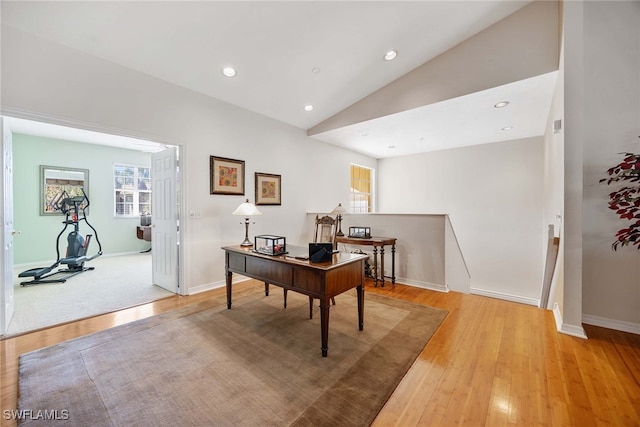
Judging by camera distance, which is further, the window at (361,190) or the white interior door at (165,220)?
the window at (361,190)

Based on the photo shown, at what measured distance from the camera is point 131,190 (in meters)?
6.88

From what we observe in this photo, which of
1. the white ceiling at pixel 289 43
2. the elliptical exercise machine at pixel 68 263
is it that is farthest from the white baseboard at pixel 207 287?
the white ceiling at pixel 289 43

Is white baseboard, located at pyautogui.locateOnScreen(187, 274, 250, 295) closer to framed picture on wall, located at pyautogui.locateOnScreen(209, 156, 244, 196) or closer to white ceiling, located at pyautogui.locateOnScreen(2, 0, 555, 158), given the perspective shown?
framed picture on wall, located at pyautogui.locateOnScreen(209, 156, 244, 196)

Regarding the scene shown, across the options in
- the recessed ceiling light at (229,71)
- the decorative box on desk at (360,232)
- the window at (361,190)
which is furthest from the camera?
Result: the window at (361,190)

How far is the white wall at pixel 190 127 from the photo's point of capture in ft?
8.16

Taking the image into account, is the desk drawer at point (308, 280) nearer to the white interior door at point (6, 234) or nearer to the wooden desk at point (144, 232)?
the white interior door at point (6, 234)

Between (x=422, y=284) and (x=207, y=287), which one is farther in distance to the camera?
(x=422, y=284)

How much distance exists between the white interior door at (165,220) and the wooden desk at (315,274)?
144cm

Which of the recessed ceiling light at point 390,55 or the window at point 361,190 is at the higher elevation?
the recessed ceiling light at point 390,55

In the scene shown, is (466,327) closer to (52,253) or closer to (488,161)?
(488,161)

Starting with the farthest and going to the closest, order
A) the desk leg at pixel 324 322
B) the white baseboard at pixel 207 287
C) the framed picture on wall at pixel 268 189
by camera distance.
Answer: the framed picture on wall at pixel 268 189, the white baseboard at pixel 207 287, the desk leg at pixel 324 322

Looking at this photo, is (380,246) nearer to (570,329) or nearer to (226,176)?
(570,329)

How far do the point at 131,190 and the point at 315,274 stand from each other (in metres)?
7.09

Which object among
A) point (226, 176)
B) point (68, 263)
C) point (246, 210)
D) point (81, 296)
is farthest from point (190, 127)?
point (68, 263)
